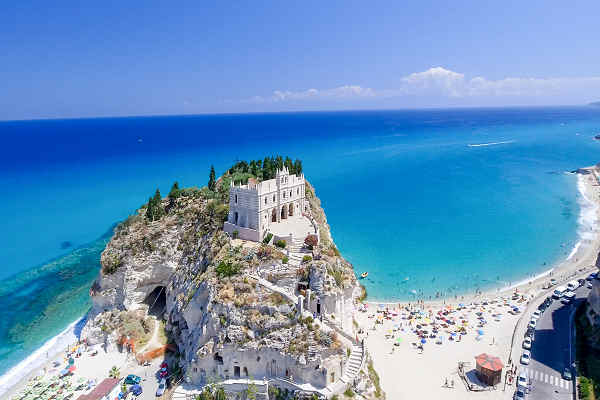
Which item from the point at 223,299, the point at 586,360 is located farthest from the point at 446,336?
the point at 223,299

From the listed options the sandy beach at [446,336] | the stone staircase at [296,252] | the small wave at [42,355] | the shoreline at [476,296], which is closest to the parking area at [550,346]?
the sandy beach at [446,336]

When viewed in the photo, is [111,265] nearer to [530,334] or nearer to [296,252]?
[296,252]

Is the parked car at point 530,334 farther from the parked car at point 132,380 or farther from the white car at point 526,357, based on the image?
the parked car at point 132,380

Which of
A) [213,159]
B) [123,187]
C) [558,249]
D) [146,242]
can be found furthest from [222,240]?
[213,159]

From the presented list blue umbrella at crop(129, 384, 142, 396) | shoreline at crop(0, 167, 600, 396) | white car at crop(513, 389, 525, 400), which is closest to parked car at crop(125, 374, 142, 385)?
blue umbrella at crop(129, 384, 142, 396)

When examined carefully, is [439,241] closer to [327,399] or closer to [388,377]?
[388,377]

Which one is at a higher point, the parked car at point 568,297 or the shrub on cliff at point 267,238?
the shrub on cliff at point 267,238

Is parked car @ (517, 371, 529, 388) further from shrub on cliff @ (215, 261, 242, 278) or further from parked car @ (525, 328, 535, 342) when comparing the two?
shrub on cliff @ (215, 261, 242, 278)
